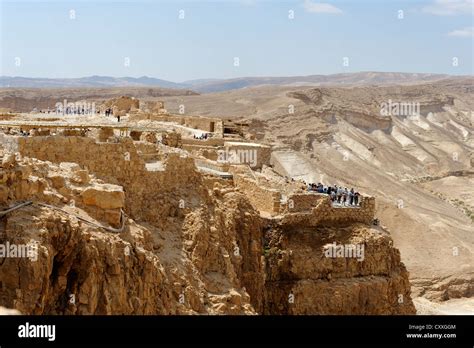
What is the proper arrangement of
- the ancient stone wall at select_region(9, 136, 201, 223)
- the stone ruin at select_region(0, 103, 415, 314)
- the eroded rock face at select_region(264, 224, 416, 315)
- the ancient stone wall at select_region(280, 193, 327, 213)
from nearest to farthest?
the stone ruin at select_region(0, 103, 415, 314) < the ancient stone wall at select_region(9, 136, 201, 223) < the eroded rock face at select_region(264, 224, 416, 315) < the ancient stone wall at select_region(280, 193, 327, 213)

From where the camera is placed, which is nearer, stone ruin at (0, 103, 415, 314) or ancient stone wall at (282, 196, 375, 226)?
stone ruin at (0, 103, 415, 314)

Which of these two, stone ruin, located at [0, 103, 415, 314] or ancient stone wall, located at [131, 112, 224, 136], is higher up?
ancient stone wall, located at [131, 112, 224, 136]

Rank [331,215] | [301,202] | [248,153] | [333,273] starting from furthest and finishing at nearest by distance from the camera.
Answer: [248,153]
[331,215]
[301,202]
[333,273]

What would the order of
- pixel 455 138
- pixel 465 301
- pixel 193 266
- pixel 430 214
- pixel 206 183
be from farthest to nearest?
1. pixel 455 138
2. pixel 430 214
3. pixel 465 301
4. pixel 206 183
5. pixel 193 266

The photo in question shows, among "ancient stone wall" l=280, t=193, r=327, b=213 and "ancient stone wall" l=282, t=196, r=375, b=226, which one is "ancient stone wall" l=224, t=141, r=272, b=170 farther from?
"ancient stone wall" l=282, t=196, r=375, b=226

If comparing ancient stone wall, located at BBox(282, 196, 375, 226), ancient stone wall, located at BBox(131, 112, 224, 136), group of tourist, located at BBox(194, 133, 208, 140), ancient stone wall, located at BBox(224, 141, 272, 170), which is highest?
ancient stone wall, located at BBox(131, 112, 224, 136)

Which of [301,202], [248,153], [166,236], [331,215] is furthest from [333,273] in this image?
[248,153]

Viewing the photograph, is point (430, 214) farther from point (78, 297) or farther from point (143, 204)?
point (78, 297)

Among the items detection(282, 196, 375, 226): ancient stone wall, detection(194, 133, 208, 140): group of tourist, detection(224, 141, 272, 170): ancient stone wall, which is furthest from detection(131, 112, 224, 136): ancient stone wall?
detection(282, 196, 375, 226): ancient stone wall

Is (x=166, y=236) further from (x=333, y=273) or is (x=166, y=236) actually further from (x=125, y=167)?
(x=333, y=273)

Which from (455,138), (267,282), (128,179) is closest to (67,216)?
(128,179)
